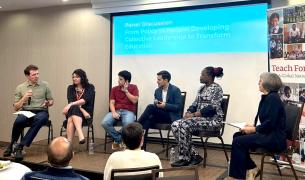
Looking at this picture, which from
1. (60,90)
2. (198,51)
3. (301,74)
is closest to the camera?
(301,74)

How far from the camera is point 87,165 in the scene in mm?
4242

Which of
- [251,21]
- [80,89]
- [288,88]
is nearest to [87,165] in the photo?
[80,89]

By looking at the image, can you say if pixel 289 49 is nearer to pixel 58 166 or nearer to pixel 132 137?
pixel 132 137

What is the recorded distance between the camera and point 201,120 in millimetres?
4129

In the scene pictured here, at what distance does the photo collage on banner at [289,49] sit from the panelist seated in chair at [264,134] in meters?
0.64

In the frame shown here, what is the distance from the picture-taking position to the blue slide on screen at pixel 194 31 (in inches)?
190

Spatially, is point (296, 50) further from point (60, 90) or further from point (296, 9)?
point (60, 90)

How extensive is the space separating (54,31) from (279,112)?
4.56 m

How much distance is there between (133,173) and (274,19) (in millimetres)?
2827

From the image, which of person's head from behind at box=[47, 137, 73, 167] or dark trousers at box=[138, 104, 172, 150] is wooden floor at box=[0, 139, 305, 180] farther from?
person's head from behind at box=[47, 137, 73, 167]

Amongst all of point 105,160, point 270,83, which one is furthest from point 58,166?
point 105,160

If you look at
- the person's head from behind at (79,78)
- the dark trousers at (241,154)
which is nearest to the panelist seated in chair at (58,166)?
the dark trousers at (241,154)

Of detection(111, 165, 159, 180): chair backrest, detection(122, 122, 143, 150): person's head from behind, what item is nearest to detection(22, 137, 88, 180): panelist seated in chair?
detection(111, 165, 159, 180): chair backrest

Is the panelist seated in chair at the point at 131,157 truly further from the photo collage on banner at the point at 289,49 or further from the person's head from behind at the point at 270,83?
the photo collage on banner at the point at 289,49
